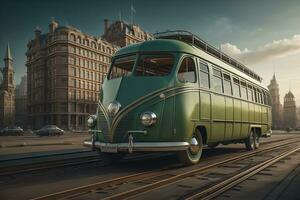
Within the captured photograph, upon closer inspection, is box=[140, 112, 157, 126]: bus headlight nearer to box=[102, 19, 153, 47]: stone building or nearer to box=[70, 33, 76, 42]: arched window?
box=[70, 33, 76, 42]: arched window

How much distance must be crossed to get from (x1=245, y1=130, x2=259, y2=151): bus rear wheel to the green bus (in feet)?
13.4

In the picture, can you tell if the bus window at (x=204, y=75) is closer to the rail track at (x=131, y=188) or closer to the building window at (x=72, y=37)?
the rail track at (x=131, y=188)

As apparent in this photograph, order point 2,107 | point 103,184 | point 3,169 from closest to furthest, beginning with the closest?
point 103,184
point 3,169
point 2,107

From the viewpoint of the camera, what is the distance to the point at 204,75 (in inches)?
418

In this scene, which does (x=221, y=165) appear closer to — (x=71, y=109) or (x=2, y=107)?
(x=71, y=109)

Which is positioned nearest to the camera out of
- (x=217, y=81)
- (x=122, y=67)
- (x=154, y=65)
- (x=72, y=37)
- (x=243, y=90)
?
(x=154, y=65)

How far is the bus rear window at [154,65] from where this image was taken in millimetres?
9500

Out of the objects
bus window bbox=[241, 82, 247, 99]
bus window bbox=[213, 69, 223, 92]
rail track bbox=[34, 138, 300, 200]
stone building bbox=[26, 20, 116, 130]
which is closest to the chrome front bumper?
rail track bbox=[34, 138, 300, 200]

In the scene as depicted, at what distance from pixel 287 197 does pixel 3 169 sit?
7444 millimetres

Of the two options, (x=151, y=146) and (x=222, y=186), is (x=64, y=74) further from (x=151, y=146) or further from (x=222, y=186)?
(x=222, y=186)

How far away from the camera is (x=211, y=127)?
1070 cm

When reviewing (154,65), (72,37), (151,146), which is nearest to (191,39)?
(154,65)

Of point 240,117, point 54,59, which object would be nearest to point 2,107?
point 54,59

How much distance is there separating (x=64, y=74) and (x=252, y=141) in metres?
76.1
